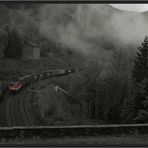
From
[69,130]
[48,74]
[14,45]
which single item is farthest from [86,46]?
[69,130]

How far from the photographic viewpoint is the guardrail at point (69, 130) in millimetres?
4943

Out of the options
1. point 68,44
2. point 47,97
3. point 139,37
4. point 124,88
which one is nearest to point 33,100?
point 47,97

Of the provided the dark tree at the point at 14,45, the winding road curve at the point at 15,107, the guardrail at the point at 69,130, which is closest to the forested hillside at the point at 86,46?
the dark tree at the point at 14,45

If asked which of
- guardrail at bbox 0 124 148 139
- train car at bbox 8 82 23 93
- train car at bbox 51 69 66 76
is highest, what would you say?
train car at bbox 51 69 66 76

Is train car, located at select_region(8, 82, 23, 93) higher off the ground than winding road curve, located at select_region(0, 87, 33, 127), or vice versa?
train car, located at select_region(8, 82, 23, 93)

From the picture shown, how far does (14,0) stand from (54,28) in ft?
15.2

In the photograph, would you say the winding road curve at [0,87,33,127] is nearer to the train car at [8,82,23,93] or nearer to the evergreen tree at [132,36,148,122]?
the train car at [8,82,23,93]

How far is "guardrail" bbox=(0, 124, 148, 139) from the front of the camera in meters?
4.94

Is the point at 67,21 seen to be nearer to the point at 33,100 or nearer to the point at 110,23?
the point at 110,23

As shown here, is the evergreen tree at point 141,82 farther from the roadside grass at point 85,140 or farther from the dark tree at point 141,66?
the roadside grass at point 85,140

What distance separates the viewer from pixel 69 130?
5180 millimetres

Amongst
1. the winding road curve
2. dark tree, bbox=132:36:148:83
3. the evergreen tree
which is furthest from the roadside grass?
dark tree, bbox=132:36:148:83

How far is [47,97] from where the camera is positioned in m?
8.86

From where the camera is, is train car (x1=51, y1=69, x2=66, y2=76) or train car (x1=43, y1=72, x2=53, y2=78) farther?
train car (x1=43, y1=72, x2=53, y2=78)
